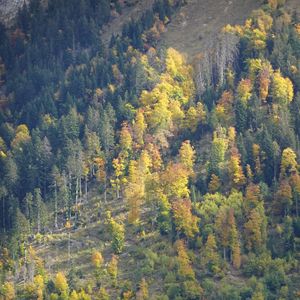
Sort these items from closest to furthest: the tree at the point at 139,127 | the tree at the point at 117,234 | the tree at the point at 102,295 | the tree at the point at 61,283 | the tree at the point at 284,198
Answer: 1. the tree at the point at 102,295
2. the tree at the point at 61,283
3. the tree at the point at 117,234
4. the tree at the point at 284,198
5. the tree at the point at 139,127

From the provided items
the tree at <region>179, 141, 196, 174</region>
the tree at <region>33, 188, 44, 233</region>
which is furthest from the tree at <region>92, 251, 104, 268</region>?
the tree at <region>179, 141, 196, 174</region>

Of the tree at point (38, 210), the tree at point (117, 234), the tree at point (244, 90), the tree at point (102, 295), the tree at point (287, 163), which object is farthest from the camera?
the tree at point (244, 90)

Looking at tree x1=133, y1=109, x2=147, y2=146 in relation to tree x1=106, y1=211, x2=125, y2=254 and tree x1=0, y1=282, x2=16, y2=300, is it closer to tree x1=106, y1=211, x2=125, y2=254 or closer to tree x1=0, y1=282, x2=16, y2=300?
tree x1=106, y1=211, x2=125, y2=254

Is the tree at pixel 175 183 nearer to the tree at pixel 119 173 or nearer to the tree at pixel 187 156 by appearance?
the tree at pixel 187 156

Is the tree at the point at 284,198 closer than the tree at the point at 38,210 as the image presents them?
Yes

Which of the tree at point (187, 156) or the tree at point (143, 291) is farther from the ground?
the tree at point (187, 156)

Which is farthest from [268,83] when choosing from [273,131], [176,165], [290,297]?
[290,297]

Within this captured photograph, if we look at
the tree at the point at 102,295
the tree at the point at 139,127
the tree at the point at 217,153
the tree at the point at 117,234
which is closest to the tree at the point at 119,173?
the tree at the point at 139,127
